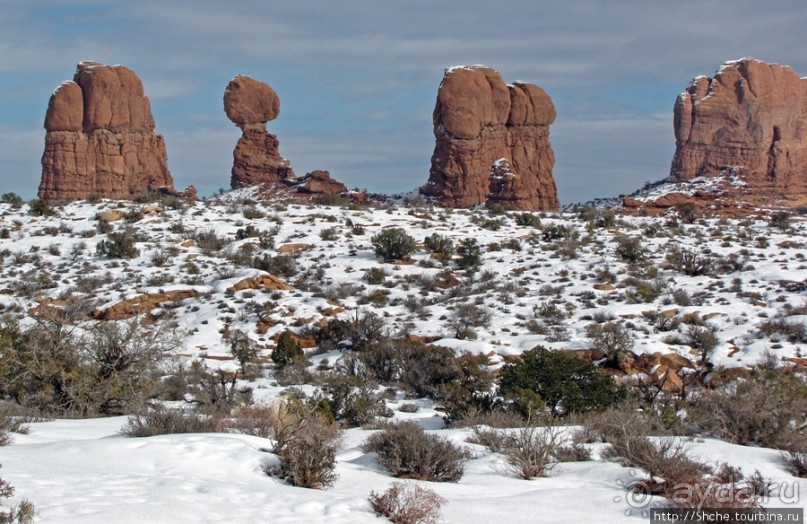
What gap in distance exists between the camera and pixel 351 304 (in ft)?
76.7

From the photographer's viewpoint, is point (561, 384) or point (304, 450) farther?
point (561, 384)

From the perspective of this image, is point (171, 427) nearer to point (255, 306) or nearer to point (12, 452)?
point (12, 452)

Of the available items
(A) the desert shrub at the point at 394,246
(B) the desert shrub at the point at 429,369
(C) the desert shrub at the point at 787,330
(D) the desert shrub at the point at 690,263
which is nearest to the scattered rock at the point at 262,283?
(A) the desert shrub at the point at 394,246

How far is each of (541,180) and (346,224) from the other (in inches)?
1283

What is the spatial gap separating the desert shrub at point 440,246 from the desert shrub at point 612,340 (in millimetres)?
10754

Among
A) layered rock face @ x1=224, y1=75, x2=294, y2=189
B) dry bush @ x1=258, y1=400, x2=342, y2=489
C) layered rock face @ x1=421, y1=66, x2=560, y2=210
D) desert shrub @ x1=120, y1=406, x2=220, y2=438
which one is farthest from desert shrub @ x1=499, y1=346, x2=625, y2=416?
layered rock face @ x1=224, y1=75, x2=294, y2=189

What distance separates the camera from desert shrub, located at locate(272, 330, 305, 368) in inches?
688

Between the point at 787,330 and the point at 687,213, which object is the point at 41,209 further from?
the point at 787,330

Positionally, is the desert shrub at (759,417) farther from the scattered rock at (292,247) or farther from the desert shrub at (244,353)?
the scattered rock at (292,247)

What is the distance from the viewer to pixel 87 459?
7117 millimetres

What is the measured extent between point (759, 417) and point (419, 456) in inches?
177

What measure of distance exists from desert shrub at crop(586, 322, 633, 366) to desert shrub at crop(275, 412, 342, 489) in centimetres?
1101

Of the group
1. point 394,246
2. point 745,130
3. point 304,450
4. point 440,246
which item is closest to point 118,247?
point 394,246

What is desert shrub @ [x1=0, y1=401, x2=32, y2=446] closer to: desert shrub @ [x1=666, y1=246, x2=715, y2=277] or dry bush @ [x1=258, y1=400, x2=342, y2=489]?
dry bush @ [x1=258, y1=400, x2=342, y2=489]
